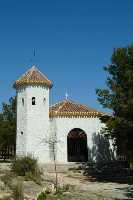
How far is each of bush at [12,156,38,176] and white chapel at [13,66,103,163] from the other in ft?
16.5

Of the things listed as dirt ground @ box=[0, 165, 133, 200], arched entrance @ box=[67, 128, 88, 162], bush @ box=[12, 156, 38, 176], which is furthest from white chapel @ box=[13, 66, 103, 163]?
bush @ box=[12, 156, 38, 176]

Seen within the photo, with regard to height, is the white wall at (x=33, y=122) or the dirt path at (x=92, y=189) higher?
the white wall at (x=33, y=122)

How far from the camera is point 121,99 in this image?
1198 inches

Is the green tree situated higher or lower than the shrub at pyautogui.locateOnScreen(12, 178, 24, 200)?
higher

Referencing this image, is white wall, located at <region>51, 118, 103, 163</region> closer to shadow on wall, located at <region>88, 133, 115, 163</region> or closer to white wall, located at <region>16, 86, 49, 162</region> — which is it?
shadow on wall, located at <region>88, 133, 115, 163</region>

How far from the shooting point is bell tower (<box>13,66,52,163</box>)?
34.8 metres

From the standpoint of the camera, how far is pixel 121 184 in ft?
93.7

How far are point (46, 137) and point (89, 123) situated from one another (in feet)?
13.7

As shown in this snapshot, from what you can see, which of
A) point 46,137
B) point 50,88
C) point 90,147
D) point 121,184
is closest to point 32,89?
point 50,88

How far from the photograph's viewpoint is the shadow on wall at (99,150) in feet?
120

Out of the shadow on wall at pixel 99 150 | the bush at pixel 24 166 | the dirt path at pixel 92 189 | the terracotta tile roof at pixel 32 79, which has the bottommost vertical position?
the dirt path at pixel 92 189

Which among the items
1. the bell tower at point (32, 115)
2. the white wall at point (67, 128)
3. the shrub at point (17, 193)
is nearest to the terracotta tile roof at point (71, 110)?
the white wall at point (67, 128)

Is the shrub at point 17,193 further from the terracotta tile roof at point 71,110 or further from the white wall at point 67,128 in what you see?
the terracotta tile roof at point 71,110

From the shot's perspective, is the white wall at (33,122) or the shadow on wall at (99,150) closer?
the white wall at (33,122)
